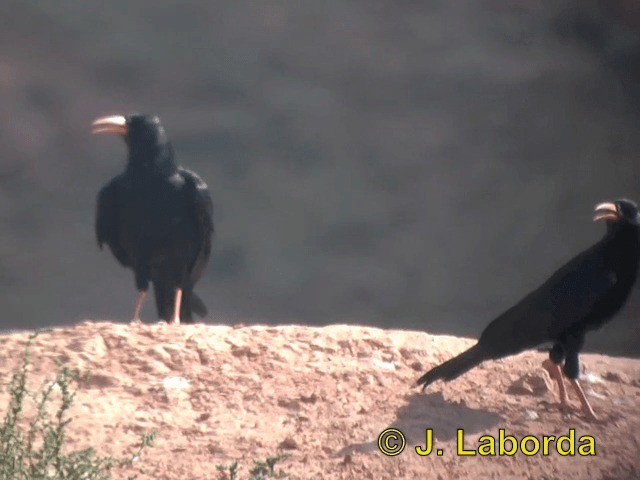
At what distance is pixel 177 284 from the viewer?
32.0 ft

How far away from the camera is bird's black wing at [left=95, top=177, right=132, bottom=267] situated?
31.4ft

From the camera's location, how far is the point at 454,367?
253 inches

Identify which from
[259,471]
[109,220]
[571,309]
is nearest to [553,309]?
[571,309]

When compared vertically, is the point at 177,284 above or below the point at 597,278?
above

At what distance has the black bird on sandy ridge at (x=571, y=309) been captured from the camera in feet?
21.3

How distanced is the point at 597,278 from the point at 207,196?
11.7 ft

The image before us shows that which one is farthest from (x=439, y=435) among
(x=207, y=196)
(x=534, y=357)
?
(x=207, y=196)

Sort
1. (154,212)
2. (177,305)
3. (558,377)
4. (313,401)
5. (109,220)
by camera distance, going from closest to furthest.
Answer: (313,401) < (558,377) < (154,212) < (177,305) < (109,220)

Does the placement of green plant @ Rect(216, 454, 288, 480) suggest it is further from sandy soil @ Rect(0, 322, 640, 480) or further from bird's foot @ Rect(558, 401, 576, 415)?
bird's foot @ Rect(558, 401, 576, 415)

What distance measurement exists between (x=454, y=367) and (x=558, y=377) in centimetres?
59

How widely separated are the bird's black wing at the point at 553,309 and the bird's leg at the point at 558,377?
161 mm

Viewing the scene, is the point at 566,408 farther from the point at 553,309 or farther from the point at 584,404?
the point at 553,309

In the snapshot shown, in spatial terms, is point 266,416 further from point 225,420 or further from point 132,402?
point 132,402

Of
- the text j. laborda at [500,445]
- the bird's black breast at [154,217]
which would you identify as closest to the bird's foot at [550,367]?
the text j. laborda at [500,445]
